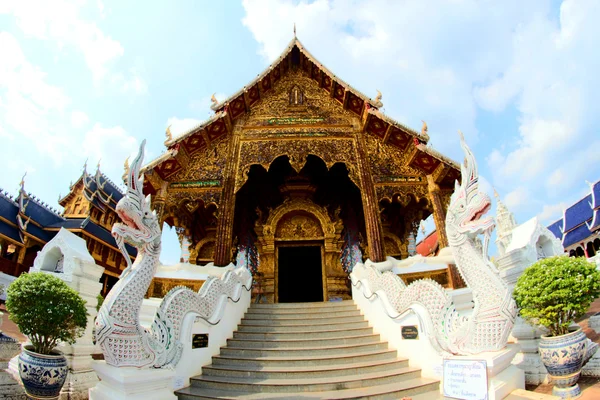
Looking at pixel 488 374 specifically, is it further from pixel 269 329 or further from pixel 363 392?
pixel 269 329

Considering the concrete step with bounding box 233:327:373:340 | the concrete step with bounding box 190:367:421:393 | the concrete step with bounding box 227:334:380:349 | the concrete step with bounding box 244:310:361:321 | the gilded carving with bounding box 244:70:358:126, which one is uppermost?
the gilded carving with bounding box 244:70:358:126

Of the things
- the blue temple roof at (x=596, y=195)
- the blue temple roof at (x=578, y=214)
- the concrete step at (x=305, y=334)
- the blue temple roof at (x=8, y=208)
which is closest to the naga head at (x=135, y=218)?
the concrete step at (x=305, y=334)

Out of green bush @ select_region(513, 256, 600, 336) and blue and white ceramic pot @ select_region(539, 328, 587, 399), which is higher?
green bush @ select_region(513, 256, 600, 336)

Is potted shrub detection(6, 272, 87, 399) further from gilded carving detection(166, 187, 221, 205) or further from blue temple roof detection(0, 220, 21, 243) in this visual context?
blue temple roof detection(0, 220, 21, 243)

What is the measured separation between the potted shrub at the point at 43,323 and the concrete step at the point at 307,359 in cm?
158

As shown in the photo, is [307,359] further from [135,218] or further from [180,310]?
[135,218]

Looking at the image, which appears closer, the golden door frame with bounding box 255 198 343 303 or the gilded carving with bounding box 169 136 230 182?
the gilded carving with bounding box 169 136 230 182

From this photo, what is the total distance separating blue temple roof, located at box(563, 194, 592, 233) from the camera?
13.1 meters

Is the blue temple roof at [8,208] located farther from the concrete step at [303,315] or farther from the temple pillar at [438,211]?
the temple pillar at [438,211]

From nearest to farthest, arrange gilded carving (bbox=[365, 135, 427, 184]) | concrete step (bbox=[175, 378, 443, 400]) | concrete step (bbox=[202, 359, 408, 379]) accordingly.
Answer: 1. concrete step (bbox=[175, 378, 443, 400])
2. concrete step (bbox=[202, 359, 408, 379])
3. gilded carving (bbox=[365, 135, 427, 184])

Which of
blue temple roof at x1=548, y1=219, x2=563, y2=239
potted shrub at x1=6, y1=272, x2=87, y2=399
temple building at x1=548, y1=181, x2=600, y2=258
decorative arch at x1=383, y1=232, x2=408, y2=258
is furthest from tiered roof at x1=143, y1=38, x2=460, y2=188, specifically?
blue temple roof at x1=548, y1=219, x2=563, y2=239

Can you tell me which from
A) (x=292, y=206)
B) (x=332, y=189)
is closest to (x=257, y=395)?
(x=292, y=206)

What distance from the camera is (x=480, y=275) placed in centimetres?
295

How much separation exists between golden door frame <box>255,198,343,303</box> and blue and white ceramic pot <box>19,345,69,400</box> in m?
5.13
